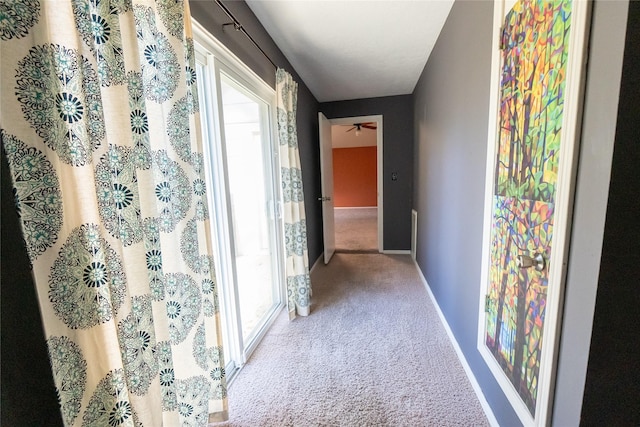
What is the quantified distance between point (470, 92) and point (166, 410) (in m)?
2.11

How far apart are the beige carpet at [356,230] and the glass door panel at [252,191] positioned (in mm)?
1836

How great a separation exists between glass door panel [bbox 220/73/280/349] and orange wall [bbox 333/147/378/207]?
6106mm

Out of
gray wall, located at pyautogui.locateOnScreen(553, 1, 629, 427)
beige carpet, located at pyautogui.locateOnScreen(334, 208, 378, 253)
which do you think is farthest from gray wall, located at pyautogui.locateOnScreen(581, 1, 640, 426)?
beige carpet, located at pyautogui.locateOnScreen(334, 208, 378, 253)

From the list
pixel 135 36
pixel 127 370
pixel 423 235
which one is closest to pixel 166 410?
pixel 127 370

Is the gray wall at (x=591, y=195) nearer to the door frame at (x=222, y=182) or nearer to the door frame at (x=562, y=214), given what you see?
the door frame at (x=562, y=214)

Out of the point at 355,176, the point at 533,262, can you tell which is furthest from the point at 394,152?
the point at 355,176

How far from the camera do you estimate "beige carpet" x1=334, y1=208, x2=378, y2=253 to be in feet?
14.9

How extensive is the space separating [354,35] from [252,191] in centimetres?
174

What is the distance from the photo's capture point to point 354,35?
2.16 meters

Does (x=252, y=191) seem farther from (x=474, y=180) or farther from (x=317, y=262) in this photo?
(x=474, y=180)

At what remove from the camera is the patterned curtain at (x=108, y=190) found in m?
0.57

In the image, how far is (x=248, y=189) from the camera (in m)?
2.83

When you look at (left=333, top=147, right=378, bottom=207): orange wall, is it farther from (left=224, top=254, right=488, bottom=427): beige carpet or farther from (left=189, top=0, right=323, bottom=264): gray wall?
(left=224, top=254, right=488, bottom=427): beige carpet

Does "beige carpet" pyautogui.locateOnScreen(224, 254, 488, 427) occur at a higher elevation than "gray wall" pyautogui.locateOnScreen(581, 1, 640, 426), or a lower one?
lower
